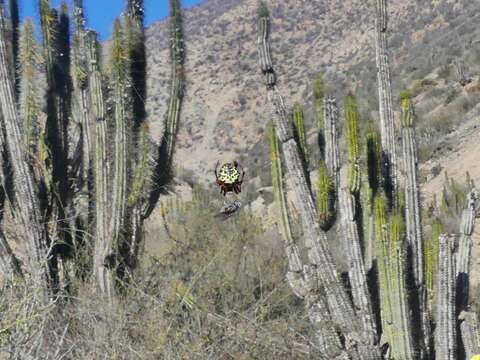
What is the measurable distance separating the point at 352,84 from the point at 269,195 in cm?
1524

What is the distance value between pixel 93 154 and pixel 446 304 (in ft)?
12.6

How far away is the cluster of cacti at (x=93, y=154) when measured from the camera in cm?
828

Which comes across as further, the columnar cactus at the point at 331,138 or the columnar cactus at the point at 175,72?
the columnar cactus at the point at 175,72

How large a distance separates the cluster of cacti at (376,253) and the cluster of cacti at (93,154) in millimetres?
1765

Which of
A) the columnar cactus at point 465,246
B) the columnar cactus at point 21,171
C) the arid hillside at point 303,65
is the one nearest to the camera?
the columnar cactus at point 465,246

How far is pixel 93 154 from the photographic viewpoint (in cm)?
871

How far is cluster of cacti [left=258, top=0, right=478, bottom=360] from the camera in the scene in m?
7.06

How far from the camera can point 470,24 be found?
31.5m

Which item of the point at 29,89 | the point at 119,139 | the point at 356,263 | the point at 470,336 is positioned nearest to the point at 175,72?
the point at 119,139

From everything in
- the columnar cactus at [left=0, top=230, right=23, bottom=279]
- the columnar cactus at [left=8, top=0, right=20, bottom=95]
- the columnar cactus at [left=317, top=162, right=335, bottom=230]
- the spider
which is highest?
the columnar cactus at [left=8, top=0, right=20, bottom=95]

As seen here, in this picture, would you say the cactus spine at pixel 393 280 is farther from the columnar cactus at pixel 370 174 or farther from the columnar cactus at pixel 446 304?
the columnar cactus at pixel 370 174

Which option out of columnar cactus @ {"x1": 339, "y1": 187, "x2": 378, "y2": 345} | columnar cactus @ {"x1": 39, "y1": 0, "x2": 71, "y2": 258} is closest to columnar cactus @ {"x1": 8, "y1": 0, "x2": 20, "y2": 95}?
columnar cactus @ {"x1": 39, "y1": 0, "x2": 71, "y2": 258}

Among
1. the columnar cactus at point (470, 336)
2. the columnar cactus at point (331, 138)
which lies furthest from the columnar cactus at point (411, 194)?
the columnar cactus at point (331, 138)

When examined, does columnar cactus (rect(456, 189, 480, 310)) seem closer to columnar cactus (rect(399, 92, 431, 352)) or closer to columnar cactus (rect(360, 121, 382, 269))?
columnar cactus (rect(399, 92, 431, 352))
